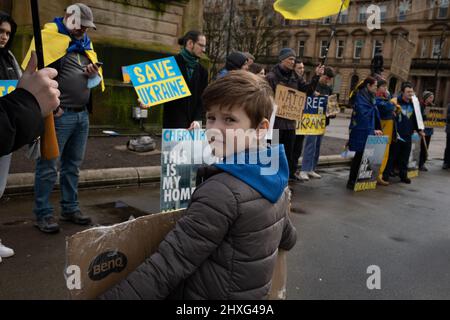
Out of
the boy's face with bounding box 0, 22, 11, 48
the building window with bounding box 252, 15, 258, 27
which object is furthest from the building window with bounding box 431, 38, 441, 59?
the boy's face with bounding box 0, 22, 11, 48

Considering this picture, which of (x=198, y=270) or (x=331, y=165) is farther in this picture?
(x=331, y=165)

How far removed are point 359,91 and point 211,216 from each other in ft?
20.3

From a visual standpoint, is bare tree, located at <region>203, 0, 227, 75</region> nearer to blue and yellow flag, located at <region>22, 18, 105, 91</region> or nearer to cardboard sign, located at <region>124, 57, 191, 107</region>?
cardboard sign, located at <region>124, 57, 191, 107</region>

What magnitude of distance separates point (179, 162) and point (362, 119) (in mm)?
3971

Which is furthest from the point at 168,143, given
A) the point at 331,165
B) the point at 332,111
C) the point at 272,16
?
the point at 272,16

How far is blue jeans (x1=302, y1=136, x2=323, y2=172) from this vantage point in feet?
25.4

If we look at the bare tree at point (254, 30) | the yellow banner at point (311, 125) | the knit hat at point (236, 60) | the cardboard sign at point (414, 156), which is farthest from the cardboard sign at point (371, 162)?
the bare tree at point (254, 30)

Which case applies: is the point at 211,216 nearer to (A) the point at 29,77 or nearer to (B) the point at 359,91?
(A) the point at 29,77

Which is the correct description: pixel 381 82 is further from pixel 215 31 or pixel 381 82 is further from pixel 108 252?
pixel 215 31

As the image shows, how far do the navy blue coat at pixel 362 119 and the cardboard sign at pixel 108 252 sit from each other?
19.2ft

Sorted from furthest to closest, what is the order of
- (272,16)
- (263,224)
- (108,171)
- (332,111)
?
(272,16) < (332,111) < (108,171) < (263,224)

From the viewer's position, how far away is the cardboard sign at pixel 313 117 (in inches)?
292

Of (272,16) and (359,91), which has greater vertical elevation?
(272,16)

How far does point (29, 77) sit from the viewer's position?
4.95 ft
